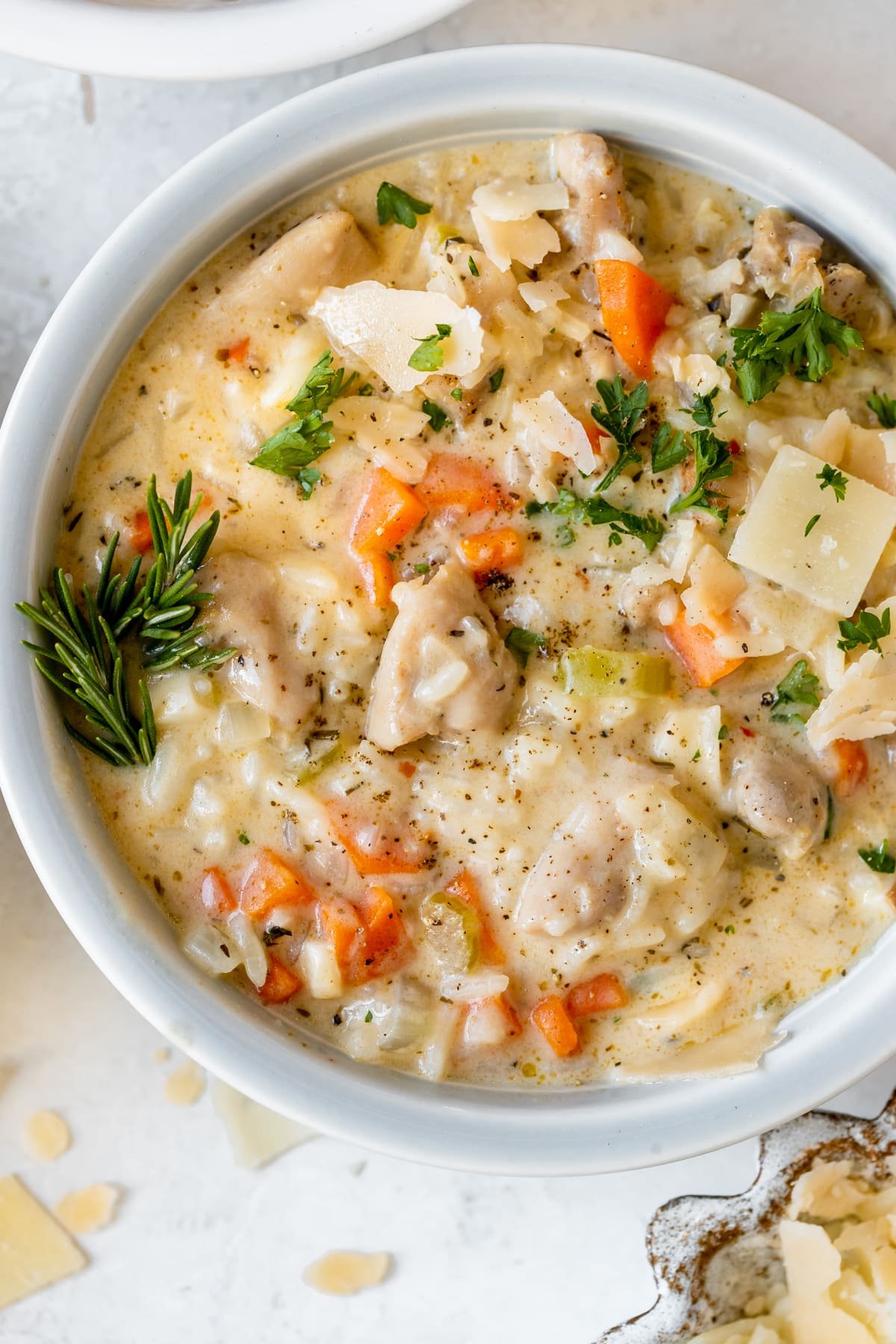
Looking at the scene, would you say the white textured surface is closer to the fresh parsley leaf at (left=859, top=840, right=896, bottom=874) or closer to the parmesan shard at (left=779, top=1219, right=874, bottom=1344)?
the parmesan shard at (left=779, top=1219, right=874, bottom=1344)

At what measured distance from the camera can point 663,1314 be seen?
2.82 m

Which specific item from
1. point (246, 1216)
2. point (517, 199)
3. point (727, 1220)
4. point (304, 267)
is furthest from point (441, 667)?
point (246, 1216)

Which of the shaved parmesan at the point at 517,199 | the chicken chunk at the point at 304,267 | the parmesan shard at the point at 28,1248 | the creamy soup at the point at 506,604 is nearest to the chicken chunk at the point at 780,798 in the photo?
the creamy soup at the point at 506,604

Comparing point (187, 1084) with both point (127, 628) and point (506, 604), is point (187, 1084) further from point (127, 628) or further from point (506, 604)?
point (506, 604)

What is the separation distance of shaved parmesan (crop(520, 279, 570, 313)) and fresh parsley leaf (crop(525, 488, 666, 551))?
0.35m

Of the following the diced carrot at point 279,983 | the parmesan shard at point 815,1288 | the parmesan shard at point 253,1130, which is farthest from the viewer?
the parmesan shard at point 253,1130

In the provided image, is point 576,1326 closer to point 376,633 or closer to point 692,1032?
point 692,1032

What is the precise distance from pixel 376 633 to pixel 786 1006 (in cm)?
111

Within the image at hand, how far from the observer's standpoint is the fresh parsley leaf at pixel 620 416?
94.7 inches

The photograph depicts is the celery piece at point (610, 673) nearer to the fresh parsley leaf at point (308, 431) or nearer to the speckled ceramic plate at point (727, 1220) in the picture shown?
the fresh parsley leaf at point (308, 431)

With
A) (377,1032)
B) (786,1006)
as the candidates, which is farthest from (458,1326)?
(786,1006)

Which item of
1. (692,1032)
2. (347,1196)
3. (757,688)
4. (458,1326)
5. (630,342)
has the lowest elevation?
(458,1326)

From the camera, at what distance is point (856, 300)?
2.48 metres

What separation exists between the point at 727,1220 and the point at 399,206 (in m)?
2.25
